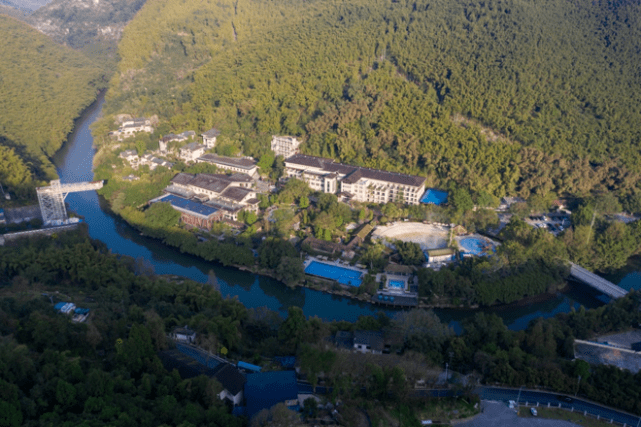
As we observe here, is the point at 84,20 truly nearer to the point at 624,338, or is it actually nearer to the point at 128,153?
the point at 128,153

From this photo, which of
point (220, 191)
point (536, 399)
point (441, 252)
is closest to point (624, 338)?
point (536, 399)

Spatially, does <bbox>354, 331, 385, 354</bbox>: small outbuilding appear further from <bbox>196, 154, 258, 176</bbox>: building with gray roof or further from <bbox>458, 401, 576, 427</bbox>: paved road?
<bbox>196, 154, 258, 176</bbox>: building with gray roof

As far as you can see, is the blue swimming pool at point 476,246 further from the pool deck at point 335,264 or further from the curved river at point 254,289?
the pool deck at point 335,264

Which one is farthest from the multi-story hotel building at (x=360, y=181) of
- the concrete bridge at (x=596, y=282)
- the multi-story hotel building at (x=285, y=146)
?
the concrete bridge at (x=596, y=282)

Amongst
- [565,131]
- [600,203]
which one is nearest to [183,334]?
[600,203]

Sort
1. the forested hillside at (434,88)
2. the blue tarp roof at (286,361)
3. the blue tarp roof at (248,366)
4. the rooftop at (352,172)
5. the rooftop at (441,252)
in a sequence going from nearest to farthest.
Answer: the blue tarp roof at (248,366) → the blue tarp roof at (286,361) → the rooftop at (441,252) → the rooftop at (352,172) → the forested hillside at (434,88)

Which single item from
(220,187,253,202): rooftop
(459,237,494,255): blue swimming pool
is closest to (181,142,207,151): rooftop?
(220,187,253,202): rooftop

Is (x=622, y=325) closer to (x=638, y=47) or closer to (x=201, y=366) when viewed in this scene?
(x=201, y=366)
